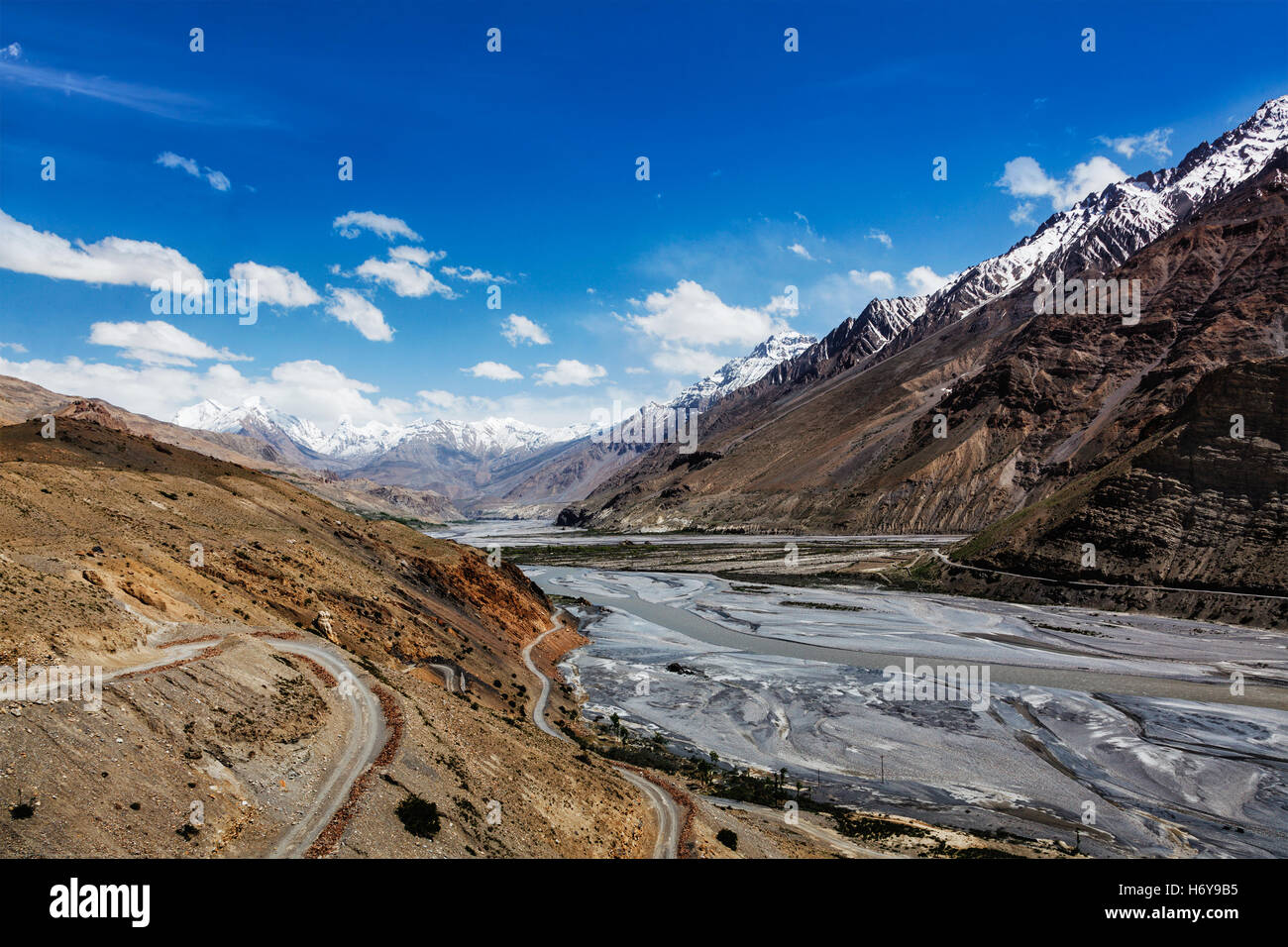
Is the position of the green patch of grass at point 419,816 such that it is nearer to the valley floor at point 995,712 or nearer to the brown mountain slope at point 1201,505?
the valley floor at point 995,712

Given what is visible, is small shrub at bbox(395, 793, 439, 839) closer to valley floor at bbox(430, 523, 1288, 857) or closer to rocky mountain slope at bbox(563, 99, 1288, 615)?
valley floor at bbox(430, 523, 1288, 857)

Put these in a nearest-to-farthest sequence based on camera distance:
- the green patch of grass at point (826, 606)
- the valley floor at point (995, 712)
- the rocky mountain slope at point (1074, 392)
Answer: the valley floor at point (995, 712) < the green patch of grass at point (826, 606) < the rocky mountain slope at point (1074, 392)

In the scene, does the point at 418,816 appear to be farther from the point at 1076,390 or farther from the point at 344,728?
the point at 1076,390

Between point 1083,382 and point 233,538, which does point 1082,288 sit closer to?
point 1083,382

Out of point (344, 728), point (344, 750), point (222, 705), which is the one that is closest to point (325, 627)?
point (344, 728)

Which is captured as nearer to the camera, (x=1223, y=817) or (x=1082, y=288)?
(x=1223, y=817)

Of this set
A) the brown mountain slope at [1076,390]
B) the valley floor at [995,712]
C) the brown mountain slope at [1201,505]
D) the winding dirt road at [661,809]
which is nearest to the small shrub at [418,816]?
the winding dirt road at [661,809]

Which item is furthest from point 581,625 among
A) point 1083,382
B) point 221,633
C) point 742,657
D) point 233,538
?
point 1083,382

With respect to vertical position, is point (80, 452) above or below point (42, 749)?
above

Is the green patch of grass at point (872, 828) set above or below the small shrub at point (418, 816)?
below

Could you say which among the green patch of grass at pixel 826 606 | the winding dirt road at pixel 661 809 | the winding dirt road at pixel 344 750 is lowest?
the green patch of grass at pixel 826 606
